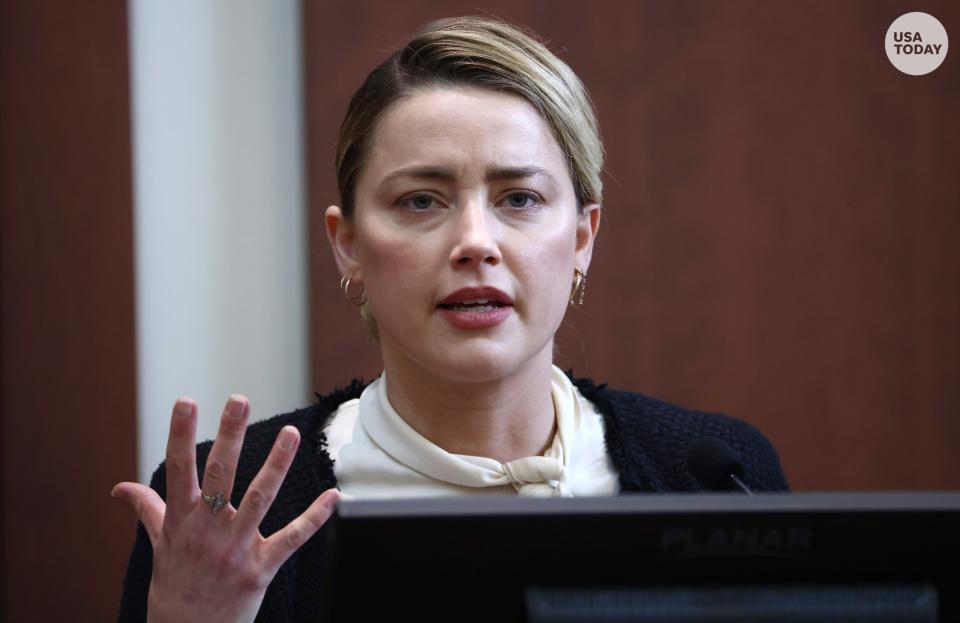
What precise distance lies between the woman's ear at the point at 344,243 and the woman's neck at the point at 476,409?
0.47 ft

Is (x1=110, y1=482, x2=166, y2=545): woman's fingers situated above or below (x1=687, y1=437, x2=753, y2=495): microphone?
below

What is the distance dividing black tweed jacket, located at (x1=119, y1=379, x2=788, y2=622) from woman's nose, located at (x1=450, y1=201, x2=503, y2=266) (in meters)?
0.37

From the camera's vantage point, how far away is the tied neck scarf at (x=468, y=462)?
55.2 inches

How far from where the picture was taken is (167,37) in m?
2.17

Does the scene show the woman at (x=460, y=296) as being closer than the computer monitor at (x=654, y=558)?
No

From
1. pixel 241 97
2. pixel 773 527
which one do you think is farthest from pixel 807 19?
pixel 773 527

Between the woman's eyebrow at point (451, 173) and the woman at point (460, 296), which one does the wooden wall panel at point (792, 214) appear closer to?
the woman at point (460, 296)

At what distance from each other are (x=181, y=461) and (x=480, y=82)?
0.69m

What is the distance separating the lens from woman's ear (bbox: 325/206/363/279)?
151 centimetres

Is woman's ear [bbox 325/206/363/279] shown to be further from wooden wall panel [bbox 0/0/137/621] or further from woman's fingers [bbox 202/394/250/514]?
wooden wall panel [bbox 0/0/137/621]

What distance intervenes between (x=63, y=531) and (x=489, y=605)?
1.76 meters

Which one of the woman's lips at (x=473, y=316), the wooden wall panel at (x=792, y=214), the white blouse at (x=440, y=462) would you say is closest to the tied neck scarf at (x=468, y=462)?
the white blouse at (x=440, y=462)

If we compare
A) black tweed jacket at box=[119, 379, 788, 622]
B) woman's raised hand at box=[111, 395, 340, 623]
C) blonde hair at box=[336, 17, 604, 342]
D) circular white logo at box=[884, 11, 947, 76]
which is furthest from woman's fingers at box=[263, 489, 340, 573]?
circular white logo at box=[884, 11, 947, 76]

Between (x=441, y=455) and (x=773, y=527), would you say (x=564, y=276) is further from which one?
(x=773, y=527)
